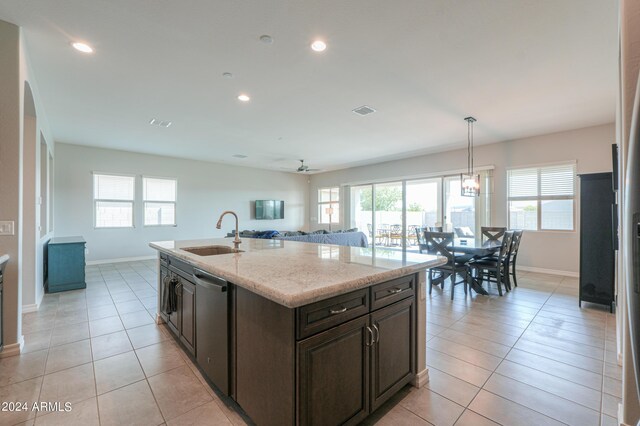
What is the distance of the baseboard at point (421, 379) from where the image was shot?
1977 mm

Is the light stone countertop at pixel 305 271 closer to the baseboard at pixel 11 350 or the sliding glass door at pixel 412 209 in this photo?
the baseboard at pixel 11 350

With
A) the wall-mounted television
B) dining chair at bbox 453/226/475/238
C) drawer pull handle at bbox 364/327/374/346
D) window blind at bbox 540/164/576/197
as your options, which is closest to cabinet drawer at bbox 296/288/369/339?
drawer pull handle at bbox 364/327/374/346

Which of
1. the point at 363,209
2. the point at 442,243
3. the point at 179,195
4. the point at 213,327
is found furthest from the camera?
the point at 363,209

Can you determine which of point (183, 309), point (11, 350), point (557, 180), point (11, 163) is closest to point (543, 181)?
point (557, 180)

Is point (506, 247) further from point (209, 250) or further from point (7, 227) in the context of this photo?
point (7, 227)

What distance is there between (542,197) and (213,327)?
6485mm

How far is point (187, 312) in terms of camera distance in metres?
2.29

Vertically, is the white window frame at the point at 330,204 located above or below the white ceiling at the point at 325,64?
below

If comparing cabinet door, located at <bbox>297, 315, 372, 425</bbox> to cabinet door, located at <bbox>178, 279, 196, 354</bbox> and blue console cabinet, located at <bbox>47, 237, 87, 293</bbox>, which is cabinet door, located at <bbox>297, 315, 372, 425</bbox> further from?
blue console cabinet, located at <bbox>47, 237, 87, 293</bbox>

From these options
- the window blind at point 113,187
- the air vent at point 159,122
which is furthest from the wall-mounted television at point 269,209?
the air vent at point 159,122

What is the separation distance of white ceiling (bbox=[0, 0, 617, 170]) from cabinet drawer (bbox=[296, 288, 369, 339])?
2105 mm

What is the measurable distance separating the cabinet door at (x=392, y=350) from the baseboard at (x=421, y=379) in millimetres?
100

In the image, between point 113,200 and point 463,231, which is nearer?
point 463,231

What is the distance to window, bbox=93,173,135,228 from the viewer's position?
266 inches
